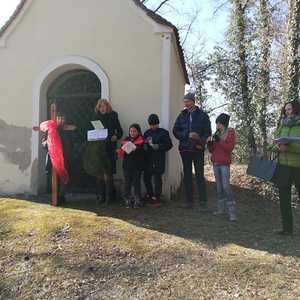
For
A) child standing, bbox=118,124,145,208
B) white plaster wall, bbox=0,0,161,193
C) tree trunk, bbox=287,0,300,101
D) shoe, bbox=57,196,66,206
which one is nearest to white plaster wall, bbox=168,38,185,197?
white plaster wall, bbox=0,0,161,193

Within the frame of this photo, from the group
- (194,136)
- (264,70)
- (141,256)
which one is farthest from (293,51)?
(141,256)

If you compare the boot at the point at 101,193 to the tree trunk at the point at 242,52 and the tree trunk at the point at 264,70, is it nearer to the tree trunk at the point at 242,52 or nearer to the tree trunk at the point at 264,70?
the tree trunk at the point at 264,70

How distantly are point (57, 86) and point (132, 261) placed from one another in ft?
18.4

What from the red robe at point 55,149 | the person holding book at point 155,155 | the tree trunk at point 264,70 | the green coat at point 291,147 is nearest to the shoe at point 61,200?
the red robe at point 55,149

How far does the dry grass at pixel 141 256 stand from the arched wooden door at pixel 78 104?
224cm

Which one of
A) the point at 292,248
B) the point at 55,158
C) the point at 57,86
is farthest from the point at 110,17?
the point at 292,248

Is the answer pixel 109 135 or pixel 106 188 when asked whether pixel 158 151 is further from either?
pixel 106 188

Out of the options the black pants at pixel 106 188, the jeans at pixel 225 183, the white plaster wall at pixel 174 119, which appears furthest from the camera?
the white plaster wall at pixel 174 119

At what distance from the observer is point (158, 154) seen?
9.05 m

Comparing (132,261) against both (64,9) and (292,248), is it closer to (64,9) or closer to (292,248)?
(292,248)

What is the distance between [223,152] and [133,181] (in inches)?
73.3

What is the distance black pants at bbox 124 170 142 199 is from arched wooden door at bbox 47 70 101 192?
1.85 meters

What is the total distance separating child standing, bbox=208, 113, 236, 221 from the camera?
8.17 metres

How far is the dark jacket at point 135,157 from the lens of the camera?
9031 mm
